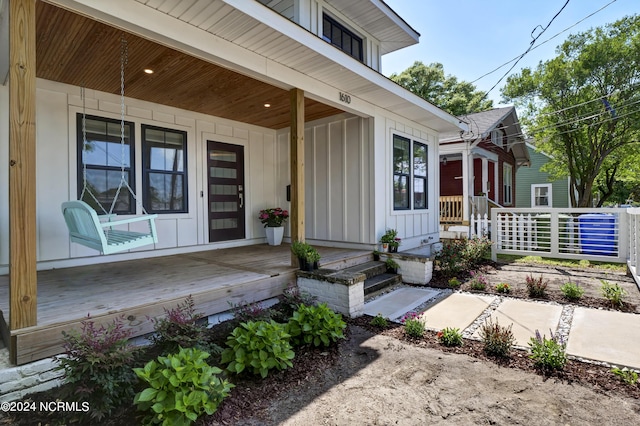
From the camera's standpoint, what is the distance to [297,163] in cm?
407

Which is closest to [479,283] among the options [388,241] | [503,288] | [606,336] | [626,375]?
[503,288]

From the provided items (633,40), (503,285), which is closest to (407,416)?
(503,285)

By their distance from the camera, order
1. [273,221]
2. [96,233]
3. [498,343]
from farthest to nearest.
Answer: [273,221] → [96,233] → [498,343]

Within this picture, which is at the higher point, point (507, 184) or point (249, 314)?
point (507, 184)

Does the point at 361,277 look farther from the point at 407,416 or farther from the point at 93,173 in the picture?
the point at 93,173

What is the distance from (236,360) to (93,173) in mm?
3813

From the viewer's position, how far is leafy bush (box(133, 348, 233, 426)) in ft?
5.67

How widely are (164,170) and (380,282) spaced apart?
3.93 metres

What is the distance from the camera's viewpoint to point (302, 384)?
2334mm

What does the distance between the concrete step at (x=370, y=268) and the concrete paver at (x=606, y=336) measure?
→ 2.49 meters

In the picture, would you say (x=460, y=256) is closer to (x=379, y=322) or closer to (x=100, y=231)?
(x=379, y=322)

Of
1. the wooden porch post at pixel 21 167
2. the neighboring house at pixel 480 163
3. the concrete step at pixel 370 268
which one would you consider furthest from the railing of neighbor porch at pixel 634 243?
the wooden porch post at pixel 21 167

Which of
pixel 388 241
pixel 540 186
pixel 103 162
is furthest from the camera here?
pixel 540 186

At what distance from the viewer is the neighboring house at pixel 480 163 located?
9580 millimetres
